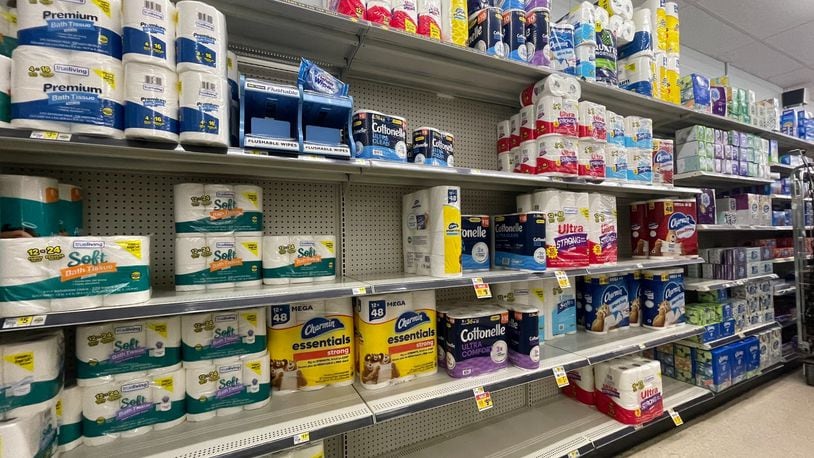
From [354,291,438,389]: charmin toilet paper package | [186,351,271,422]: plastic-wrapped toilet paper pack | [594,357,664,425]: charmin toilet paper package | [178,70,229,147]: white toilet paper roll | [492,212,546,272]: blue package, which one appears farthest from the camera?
[594,357,664,425]: charmin toilet paper package

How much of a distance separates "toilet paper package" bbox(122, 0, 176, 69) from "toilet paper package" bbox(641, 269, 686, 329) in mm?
2940

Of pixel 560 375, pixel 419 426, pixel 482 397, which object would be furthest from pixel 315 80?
pixel 419 426

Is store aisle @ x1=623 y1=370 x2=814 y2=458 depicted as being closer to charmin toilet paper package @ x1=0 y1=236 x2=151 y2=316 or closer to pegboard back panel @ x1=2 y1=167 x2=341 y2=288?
pegboard back panel @ x1=2 y1=167 x2=341 y2=288

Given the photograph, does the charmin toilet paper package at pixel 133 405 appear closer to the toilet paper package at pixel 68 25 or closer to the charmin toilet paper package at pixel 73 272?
the charmin toilet paper package at pixel 73 272

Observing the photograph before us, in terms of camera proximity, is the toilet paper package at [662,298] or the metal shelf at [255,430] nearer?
the metal shelf at [255,430]

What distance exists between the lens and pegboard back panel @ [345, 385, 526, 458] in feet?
5.75

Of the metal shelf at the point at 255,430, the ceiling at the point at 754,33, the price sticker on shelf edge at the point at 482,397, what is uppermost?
the ceiling at the point at 754,33

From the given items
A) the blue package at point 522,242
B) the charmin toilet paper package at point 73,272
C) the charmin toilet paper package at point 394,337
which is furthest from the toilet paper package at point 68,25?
the blue package at point 522,242

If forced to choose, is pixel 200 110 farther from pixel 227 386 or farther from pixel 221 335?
pixel 227 386

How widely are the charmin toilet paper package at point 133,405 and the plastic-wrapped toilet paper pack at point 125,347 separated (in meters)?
0.03

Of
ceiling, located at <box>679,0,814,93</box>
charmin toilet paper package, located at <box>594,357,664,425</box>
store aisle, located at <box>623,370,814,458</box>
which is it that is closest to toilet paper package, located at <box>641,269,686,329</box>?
charmin toilet paper package, located at <box>594,357,664,425</box>

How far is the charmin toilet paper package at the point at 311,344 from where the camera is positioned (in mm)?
1374

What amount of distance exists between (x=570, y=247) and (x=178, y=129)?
1906 mm

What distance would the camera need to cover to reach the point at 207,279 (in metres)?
1.20
